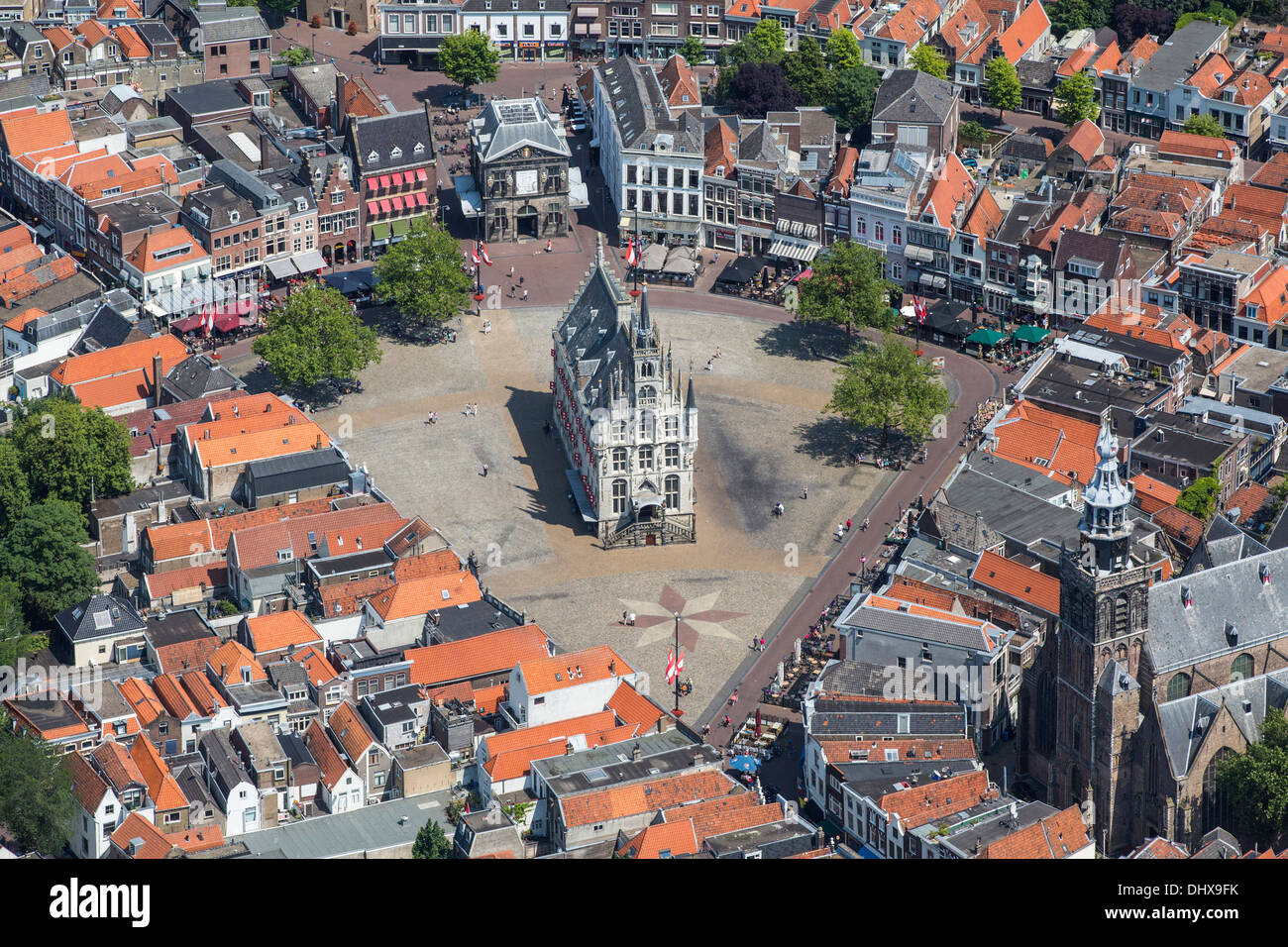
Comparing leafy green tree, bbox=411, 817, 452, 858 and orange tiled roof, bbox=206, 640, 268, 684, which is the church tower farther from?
orange tiled roof, bbox=206, 640, 268, 684

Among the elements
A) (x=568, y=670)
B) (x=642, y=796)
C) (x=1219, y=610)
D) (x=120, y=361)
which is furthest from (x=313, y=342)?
(x=1219, y=610)

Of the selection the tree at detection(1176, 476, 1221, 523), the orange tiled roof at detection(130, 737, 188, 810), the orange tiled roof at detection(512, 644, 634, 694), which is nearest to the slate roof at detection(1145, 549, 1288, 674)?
the tree at detection(1176, 476, 1221, 523)

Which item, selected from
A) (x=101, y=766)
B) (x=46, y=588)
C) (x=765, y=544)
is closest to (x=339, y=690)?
(x=101, y=766)

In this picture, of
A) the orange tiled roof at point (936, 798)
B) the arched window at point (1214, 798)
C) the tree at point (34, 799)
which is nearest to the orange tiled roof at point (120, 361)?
the tree at point (34, 799)

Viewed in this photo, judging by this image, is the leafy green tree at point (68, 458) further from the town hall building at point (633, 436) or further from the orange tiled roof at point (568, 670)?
the orange tiled roof at point (568, 670)
